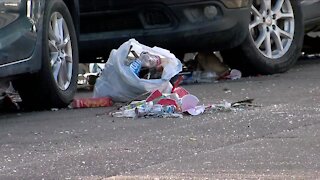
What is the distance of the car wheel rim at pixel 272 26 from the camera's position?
26.7 feet

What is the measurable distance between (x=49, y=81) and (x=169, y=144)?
1.72 m

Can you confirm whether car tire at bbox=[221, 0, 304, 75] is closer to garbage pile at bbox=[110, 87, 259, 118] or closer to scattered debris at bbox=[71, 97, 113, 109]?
scattered debris at bbox=[71, 97, 113, 109]

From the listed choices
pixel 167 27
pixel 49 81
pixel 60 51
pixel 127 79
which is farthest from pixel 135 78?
pixel 167 27

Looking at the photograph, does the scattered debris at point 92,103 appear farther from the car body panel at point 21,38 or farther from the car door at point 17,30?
the car door at point 17,30

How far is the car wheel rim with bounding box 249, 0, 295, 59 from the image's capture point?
321 inches

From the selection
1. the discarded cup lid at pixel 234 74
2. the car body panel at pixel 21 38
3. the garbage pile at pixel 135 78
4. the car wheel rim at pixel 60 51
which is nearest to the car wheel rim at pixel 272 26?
the discarded cup lid at pixel 234 74

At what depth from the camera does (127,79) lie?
6.30 meters

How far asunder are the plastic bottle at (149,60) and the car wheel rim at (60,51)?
1.84ft

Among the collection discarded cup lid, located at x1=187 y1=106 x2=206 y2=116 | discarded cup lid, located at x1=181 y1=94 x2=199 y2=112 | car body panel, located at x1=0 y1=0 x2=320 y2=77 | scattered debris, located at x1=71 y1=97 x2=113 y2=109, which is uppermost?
car body panel, located at x1=0 y1=0 x2=320 y2=77

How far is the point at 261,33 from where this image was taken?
26.8 feet

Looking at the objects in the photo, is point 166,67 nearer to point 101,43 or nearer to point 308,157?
point 101,43

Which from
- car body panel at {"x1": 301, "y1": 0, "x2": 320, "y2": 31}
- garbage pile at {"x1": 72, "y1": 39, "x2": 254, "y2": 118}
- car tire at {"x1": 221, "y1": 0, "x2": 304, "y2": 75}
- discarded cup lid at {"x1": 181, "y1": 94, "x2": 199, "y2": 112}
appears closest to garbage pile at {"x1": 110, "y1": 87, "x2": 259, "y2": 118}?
discarded cup lid at {"x1": 181, "y1": 94, "x2": 199, "y2": 112}

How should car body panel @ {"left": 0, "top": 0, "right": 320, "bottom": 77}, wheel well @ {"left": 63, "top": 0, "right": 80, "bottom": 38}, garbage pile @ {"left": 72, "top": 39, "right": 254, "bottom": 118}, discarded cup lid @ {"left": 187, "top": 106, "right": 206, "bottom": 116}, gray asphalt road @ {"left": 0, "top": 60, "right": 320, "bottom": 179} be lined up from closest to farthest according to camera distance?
1. gray asphalt road @ {"left": 0, "top": 60, "right": 320, "bottom": 179}
2. discarded cup lid @ {"left": 187, "top": 106, "right": 206, "bottom": 116}
3. garbage pile @ {"left": 72, "top": 39, "right": 254, "bottom": 118}
4. wheel well @ {"left": 63, "top": 0, "right": 80, "bottom": 38}
5. car body panel @ {"left": 0, "top": 0, "right": 320, "bottom": 77}

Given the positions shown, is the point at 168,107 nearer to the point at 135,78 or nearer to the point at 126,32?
the point at 135,78
